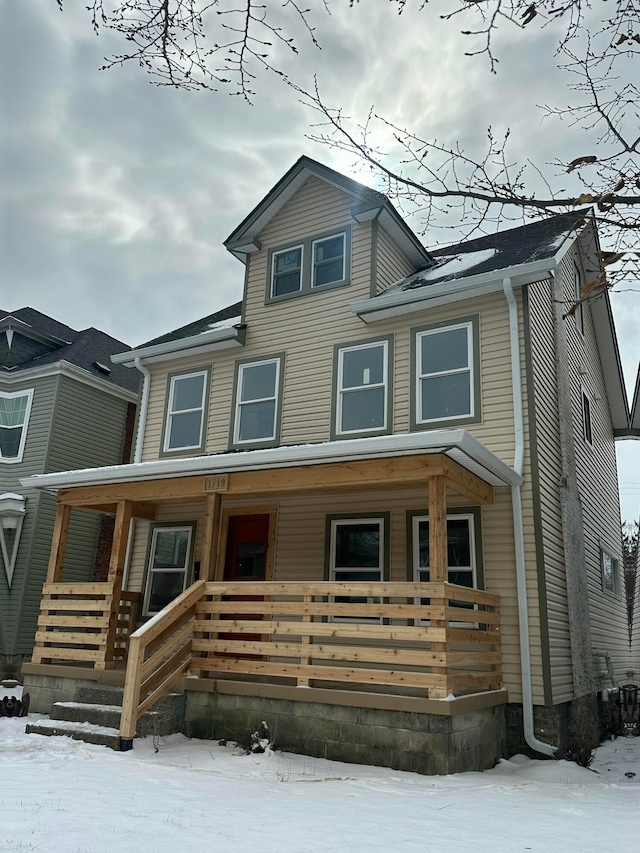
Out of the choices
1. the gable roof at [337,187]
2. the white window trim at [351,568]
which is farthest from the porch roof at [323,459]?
the gable roof at [337,187]

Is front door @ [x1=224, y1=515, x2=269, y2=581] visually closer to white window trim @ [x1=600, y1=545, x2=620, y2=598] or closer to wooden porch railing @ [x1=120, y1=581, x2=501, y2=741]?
wooden porch railing @ [x1=120, y1=581, x2=501, y2=741]

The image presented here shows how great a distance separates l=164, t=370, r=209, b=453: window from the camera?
12805 mm

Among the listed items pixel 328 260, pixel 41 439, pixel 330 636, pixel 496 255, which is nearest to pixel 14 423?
pixel 41 439

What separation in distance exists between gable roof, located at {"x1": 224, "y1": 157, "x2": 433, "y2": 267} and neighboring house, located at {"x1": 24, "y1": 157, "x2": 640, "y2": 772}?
0.06 meters

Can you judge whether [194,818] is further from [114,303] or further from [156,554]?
[114,303]

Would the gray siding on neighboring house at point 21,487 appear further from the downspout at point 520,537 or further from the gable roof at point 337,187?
the downspout at point 520,537

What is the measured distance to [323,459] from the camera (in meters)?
8.58

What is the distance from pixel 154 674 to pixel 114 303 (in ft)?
Result: 75.7

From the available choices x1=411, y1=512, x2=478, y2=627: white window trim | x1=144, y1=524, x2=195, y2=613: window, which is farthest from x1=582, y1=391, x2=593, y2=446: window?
x1=144, y1=524, x2=195, y2=613: window

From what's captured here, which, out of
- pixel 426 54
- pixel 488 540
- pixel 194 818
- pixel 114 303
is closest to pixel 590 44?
pixel 426 54

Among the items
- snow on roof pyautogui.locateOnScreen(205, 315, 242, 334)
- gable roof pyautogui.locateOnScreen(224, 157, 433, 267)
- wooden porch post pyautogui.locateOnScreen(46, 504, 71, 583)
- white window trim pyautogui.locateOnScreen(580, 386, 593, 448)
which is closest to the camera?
wooden porch post pyautogui.locateOnScreen(46, 504, 71, 583)

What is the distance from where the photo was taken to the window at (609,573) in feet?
46.8

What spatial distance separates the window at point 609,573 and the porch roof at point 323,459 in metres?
6.32

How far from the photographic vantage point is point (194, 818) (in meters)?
4.80
